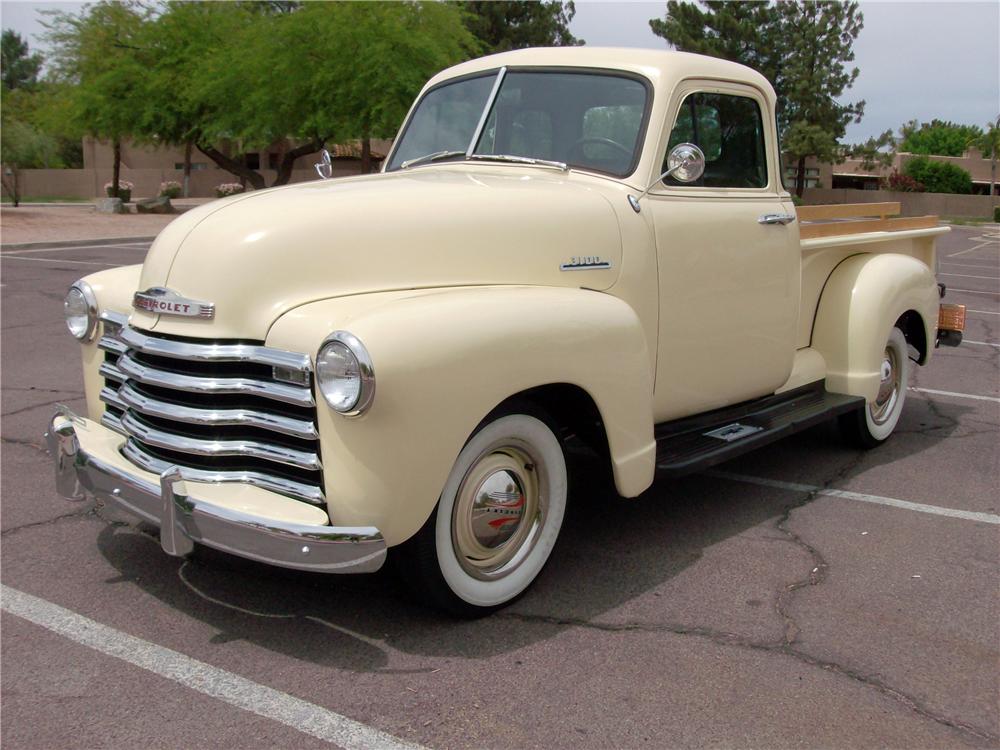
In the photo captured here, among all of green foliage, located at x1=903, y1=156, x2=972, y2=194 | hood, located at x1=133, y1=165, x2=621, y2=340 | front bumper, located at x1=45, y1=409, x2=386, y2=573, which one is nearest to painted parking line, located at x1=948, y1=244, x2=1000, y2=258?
hood, located at x1=133, y1=165, x2=621, y2=340

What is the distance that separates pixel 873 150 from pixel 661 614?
2065 inches

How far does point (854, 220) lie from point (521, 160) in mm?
2619

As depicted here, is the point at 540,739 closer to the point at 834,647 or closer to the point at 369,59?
the point at 834,647

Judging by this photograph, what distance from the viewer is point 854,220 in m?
5.97

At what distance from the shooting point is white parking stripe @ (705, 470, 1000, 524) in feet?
15.5

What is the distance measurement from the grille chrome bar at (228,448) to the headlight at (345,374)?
226 millimetres

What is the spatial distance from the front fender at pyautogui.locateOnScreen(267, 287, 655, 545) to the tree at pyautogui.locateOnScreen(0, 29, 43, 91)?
10427cm

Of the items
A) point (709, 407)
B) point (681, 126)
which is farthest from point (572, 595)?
point (681, 126)

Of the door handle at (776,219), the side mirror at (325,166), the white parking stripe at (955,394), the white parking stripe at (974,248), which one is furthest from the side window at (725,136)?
the white parking stripe at (974,248)

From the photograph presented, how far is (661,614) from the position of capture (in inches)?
142

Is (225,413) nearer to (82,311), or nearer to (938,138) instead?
(82,311)

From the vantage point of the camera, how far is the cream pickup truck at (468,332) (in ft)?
9.89

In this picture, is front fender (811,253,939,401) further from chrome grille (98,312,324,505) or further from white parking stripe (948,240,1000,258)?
white parking stripe (948,240,1000,258)

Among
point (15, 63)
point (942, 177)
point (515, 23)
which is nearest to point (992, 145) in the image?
point (942, 177)
